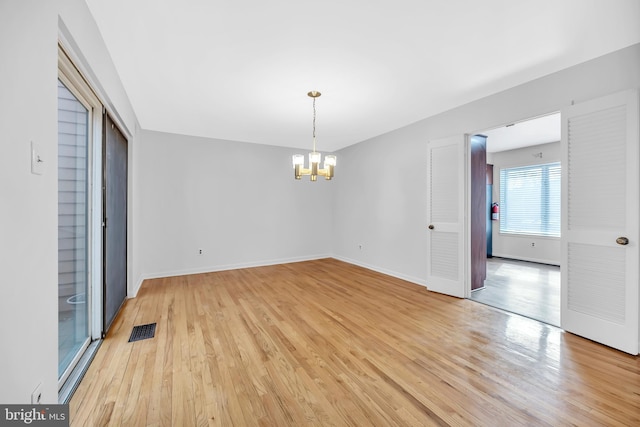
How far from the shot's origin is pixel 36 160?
3.81ft

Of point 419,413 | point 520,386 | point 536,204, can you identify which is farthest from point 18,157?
point 536,204

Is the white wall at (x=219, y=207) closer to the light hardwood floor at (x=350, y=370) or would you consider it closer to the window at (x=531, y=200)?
the light hardwood floor at (x=350, y=370)

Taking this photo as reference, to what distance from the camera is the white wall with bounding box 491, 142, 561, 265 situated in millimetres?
5938

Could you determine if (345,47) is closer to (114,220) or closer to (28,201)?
(28,201)

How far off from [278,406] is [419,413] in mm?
908

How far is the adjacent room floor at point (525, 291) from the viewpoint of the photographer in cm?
332

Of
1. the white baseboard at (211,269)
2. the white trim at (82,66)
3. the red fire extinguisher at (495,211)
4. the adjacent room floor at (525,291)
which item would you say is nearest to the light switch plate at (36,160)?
the white trim at (82,66)

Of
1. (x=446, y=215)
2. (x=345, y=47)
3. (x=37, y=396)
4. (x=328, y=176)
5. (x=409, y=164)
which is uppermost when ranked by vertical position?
(x=345, y=47)

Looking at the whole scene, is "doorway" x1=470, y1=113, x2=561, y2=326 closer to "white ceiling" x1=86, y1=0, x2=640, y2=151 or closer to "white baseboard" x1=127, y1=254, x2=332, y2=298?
"white ceiling" x1=86, y1=0, x2=640, y2=151

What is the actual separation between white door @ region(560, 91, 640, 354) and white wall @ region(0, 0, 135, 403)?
163 inches

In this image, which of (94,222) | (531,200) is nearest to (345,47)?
(94,222)

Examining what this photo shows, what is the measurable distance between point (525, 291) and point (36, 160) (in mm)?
5578

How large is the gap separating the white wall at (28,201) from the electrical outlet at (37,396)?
0.03 metres

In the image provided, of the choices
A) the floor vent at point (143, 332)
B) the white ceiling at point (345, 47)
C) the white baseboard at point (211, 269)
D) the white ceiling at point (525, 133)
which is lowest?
the floor vent at point (143, 332)
